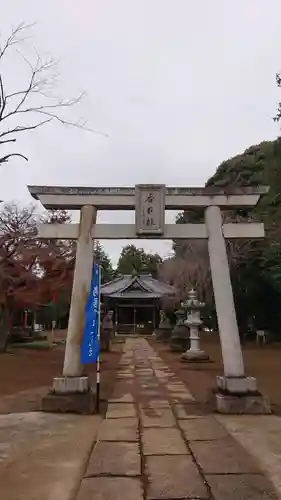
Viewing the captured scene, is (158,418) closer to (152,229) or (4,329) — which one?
(152,229)

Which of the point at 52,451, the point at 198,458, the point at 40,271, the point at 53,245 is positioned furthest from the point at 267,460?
the point at 40,271

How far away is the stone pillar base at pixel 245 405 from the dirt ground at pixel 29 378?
252 cm

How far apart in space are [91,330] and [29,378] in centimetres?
564

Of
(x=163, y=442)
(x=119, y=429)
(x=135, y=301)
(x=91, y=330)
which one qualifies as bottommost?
(x=163, y=442)

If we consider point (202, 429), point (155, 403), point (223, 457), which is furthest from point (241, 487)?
point (155, 403)

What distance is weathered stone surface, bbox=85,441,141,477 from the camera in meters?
4.41

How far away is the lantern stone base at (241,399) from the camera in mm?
7574

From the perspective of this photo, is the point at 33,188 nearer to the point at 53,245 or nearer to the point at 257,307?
the point at 53,245

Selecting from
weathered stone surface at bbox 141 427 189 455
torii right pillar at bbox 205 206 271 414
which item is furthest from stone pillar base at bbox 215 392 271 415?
weathered stone surface at bbox 141 427 189 455

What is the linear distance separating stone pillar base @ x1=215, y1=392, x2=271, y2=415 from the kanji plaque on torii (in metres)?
2.93

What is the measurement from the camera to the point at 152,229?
848 cm

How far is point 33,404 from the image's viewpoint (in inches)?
340

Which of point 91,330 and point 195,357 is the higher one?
point 195,357

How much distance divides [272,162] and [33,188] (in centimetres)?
1401
